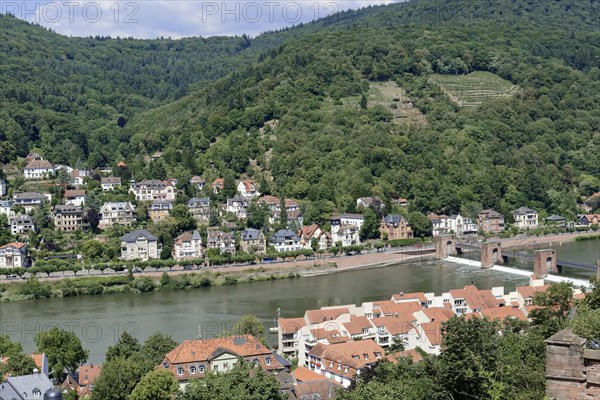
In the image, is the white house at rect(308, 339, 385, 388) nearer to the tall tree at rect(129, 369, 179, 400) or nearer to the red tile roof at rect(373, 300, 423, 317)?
the red tile roof at rect(373, 300, 423, 317)

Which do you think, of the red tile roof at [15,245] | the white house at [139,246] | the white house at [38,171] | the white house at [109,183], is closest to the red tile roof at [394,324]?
the white house at [139,246]

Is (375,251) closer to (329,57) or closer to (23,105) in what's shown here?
(329,57)

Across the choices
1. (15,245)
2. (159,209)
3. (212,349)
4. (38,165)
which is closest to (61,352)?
(212,349)

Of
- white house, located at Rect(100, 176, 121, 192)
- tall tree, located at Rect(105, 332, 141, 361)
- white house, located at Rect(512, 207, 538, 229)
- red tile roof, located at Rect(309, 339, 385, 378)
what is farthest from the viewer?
white house, located at Rect(512, 207, 538, 229)

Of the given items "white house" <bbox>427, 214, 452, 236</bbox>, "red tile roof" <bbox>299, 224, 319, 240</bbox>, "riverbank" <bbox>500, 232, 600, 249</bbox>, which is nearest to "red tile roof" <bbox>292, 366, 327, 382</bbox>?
"red tile roof" <bbox>299, 224, 319, 240</bbox>

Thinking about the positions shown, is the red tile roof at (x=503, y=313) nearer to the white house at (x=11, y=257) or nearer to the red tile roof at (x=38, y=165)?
the white house at (x=11, y=257)

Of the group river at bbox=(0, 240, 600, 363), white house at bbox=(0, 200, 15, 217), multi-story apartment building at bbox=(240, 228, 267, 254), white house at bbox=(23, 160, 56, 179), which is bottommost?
river at bbox=(0, 240, 600, 363)

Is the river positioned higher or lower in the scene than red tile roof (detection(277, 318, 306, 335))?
lower
